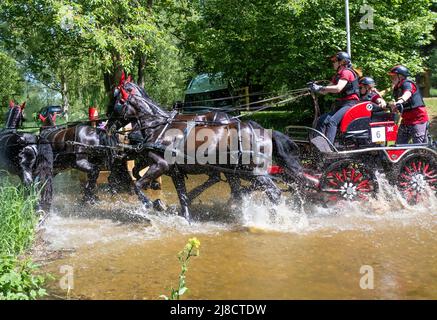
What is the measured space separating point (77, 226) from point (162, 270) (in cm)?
290

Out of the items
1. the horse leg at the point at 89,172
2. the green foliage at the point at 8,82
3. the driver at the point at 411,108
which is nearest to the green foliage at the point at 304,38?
the driver at the point at 411,108

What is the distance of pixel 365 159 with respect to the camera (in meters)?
8.61

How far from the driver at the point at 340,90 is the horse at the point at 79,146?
12.0 feet

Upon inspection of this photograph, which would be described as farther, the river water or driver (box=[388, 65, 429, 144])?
driver (box=[388, 65, 429, 144])

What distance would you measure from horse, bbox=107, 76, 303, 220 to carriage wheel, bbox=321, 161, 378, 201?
0.50 meters

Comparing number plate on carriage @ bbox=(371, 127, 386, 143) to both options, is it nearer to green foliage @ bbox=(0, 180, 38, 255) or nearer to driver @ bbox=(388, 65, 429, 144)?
driver @ bbox=(388, 65, 429, 144)

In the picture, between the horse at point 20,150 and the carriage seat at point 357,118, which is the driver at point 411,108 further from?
the horse at point 20,150

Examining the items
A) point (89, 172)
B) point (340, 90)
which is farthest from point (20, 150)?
point (340, 90)

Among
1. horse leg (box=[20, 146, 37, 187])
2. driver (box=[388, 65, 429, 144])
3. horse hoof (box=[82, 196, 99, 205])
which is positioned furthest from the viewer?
horse hoof (box=[82, 196, 99, 205])

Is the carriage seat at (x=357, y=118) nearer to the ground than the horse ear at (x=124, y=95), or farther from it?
nearer to the ground

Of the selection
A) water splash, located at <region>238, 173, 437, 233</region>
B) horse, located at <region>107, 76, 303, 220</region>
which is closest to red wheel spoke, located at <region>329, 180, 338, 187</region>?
water splash, located at <region>238, 173, 437, 233</region>

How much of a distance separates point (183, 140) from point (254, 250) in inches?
92.2

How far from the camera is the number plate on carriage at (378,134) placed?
8555mm

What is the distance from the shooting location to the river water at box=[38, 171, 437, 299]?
5523mm
